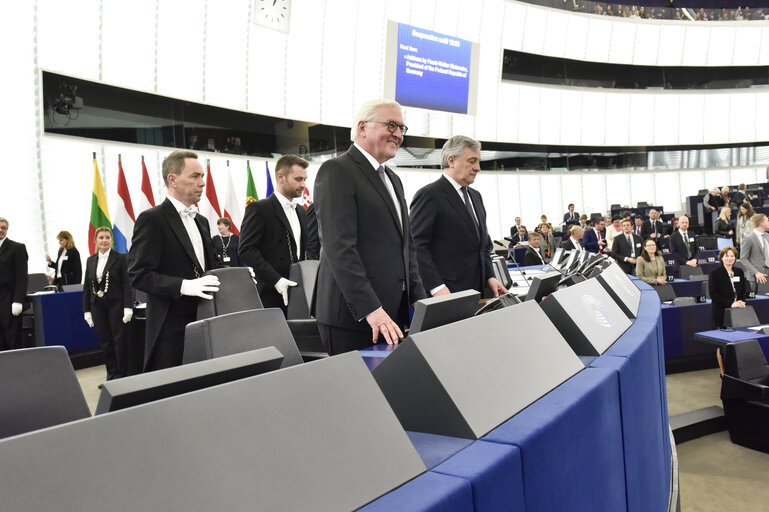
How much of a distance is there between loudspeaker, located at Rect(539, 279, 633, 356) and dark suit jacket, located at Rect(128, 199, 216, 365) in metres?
1.46

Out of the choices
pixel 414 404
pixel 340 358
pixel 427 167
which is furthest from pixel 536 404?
pixel 427 167

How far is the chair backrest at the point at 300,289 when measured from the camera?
3102 millimetres

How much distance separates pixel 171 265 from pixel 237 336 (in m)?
0.89

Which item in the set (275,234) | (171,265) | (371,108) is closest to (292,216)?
(275,234)

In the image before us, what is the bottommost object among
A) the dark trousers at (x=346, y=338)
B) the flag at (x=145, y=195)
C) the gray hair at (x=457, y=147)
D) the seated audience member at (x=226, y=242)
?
the seated audience member at (x=226, y=242)

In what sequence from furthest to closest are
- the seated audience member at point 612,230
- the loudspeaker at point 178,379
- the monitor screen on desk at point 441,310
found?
the seated audience member at point 612,230 → the monitor screen on desk at point 441,310 → the loudspeaker at point 178,379

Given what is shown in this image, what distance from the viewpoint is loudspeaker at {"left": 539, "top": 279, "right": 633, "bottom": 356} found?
163cm

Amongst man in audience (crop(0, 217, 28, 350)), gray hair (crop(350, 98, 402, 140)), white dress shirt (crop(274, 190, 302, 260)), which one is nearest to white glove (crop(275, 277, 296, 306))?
white dress shirt (crop(274, 190, 302, 260))

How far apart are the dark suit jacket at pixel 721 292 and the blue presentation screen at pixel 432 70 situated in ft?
20.8

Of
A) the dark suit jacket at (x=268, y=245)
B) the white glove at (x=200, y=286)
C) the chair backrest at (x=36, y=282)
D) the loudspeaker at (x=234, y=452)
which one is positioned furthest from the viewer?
the chair backrest at (x=36, y=282)

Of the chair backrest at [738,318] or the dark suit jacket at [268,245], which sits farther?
the chair backrest at [738,318]

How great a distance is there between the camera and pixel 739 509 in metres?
3.53

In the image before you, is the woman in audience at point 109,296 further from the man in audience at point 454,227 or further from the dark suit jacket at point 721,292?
the dark suit jacket at point 721,292

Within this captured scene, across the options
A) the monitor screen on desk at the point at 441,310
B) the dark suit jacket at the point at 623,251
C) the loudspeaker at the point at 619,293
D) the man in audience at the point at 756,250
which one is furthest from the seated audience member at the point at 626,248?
the monitor screen on desk at the point at 441,310
